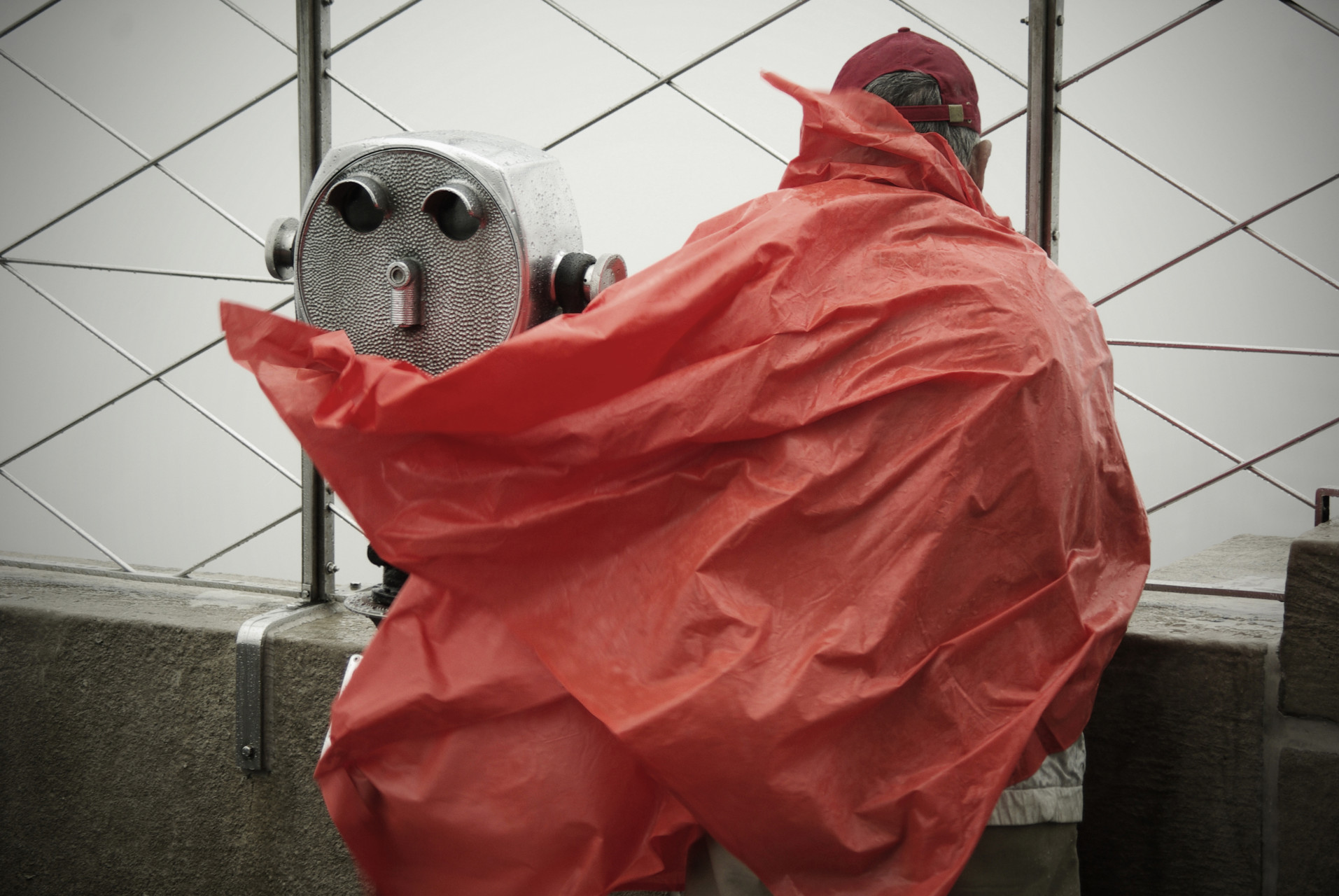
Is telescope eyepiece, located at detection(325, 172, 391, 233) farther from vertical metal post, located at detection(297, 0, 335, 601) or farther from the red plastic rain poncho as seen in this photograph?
vertical metal post, located at detection(297, 0, 335, 601)

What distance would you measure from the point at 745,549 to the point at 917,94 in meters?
0.58

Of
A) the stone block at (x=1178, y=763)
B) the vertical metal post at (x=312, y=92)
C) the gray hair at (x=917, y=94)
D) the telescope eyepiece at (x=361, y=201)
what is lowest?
the stone block at (x=1178, y=763)

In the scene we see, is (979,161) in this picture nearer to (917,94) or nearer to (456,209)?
(917,94)

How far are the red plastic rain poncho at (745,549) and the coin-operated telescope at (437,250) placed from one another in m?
0.15

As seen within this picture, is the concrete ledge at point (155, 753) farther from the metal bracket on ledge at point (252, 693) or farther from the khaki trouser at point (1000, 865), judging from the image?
the khaki trouser at point (1000, 865)

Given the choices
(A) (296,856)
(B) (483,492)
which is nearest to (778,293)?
(B) (483,492)

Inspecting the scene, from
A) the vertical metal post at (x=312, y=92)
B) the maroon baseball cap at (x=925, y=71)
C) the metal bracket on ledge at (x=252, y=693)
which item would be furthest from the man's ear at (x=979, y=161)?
the metal bracket on ledge at (x=252, y=693)

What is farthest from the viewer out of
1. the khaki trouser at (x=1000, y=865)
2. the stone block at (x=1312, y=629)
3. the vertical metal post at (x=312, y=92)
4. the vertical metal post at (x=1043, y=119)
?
the vertical metal post at (x=312, y=92)

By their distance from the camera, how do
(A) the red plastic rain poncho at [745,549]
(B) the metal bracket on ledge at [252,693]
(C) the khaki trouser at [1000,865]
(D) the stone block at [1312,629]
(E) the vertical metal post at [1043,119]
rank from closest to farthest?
(A) the red plastic rain poncho at [745,549] → (C) the khaki trouser at [1000,865] → (D) the stone block at [1312,629] → (E) the vertical metal post at [1043,119] → (B) the metal bracket on ledge at [252,693]

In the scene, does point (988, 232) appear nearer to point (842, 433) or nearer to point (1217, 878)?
point (842, 433)

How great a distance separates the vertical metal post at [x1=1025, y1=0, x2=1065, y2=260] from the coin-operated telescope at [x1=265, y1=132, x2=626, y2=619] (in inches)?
31.1

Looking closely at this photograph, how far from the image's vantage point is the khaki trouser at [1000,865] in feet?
3.48

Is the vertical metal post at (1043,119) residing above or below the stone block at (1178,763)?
above

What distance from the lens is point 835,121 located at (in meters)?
1.07
